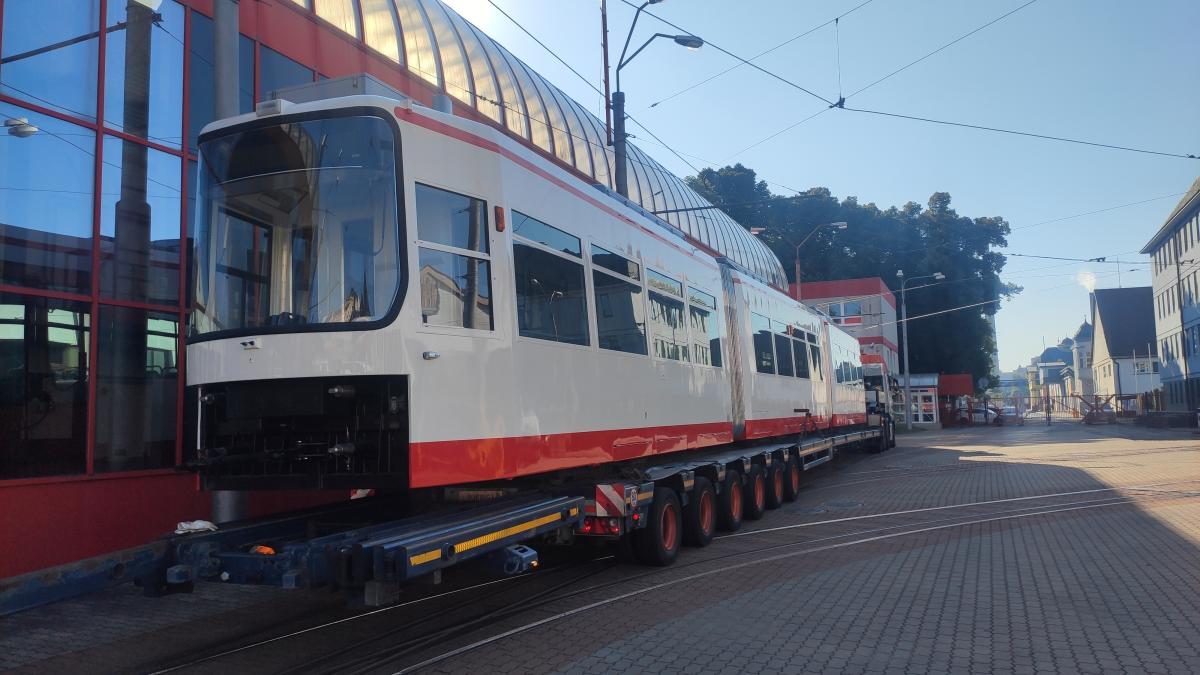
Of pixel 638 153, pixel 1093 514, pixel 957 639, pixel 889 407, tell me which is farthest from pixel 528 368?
pixel 889 407

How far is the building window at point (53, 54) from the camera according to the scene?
833cm

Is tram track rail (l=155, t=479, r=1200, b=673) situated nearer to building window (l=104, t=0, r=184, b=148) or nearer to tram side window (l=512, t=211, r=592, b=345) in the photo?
tram side window (l=512, t=211, r=592, b=345)

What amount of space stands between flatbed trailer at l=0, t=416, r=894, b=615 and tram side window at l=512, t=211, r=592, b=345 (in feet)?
4.43

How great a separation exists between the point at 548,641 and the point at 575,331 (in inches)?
99.5

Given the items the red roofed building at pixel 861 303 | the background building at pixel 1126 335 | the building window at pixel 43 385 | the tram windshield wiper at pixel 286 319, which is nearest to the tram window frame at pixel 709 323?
the tram windshield wiper at pixel 286 319

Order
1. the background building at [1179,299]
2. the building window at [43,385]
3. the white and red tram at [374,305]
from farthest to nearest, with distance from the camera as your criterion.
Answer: the background building at [1179,299] < the building window at [43,385] < the white and red tram at [374,305]

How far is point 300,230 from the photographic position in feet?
18.4

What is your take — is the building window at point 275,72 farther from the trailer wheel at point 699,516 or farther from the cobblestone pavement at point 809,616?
the trailer wheel at point 699,516

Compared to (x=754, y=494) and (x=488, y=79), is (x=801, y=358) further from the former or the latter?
(x=488, y=79)

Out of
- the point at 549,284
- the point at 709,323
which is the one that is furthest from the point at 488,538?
the point at 709,323

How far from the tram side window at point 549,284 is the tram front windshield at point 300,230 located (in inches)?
48.6

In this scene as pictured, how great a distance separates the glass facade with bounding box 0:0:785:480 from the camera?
27.3ft

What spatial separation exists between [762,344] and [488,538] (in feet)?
27.7

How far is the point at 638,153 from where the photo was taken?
25719mm
